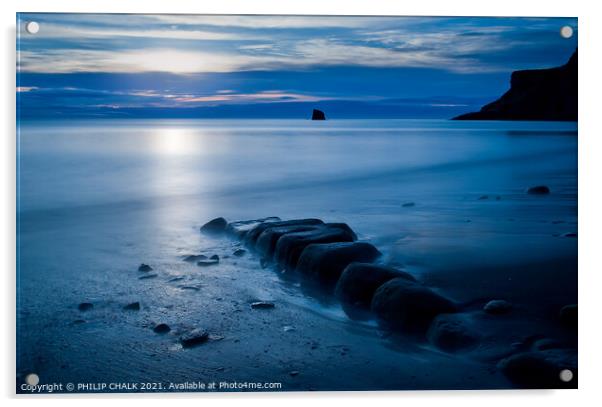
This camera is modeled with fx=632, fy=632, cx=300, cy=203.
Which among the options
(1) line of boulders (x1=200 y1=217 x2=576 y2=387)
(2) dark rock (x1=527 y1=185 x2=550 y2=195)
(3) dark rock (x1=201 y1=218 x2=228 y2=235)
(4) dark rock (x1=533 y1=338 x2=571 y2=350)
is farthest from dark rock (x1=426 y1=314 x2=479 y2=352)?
(3) dark rock (x1=201 y1=218 x2=228 y2=235)

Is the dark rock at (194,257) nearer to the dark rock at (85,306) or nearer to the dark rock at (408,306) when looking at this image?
the dark rock at (85,306)

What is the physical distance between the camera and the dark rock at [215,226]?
12.2 ft

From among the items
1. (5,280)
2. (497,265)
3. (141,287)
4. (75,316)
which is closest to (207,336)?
(141,287)

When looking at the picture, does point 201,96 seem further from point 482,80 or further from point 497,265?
point 497,265

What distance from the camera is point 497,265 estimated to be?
3.53 m

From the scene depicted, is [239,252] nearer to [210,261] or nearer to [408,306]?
[210,261]

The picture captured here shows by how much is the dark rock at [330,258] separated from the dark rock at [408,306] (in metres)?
0.28

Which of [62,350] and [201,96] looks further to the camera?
[201,96]

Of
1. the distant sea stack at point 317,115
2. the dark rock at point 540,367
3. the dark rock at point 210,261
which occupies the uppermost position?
the distant sea stack at point 317,115

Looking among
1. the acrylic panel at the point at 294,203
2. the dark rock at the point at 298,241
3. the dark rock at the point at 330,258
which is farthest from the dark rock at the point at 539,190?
the dark rock at the point at 298,241

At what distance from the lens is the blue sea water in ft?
10.9

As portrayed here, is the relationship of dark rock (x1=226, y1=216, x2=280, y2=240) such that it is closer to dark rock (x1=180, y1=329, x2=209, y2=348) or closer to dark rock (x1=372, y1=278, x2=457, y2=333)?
dark rock (x1=180, y1=329, x2=209, y2=348)

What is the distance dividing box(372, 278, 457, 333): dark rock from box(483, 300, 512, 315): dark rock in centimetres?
18

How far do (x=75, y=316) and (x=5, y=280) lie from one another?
0.40 meters
